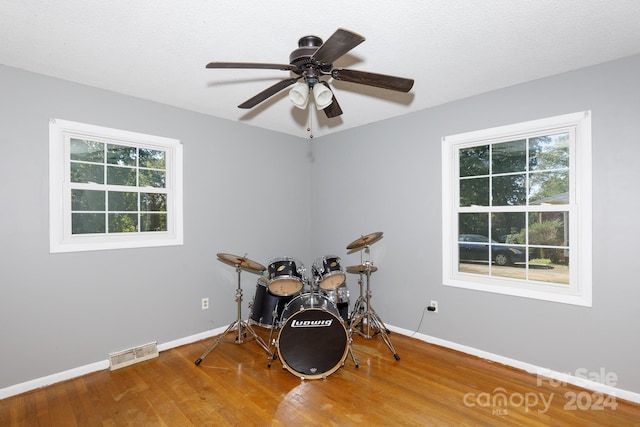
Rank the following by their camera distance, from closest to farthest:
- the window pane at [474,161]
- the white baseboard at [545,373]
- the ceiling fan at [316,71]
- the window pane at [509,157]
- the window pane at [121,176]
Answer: the ceiling fan at [316,71] < the white baseboard at [545,373] < the window pane at [509,157] < the window pane at [121,176] < the window pane at [474,161]

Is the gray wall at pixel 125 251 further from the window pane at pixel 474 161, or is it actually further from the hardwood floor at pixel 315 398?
the window pane at pixel 474 161

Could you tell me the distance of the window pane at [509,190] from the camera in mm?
2850

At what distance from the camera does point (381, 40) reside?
2.07 metres

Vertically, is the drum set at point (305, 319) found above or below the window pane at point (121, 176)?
below

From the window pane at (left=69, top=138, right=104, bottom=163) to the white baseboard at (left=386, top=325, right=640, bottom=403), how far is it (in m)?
3.61

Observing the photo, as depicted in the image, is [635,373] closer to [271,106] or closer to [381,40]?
[381,40]

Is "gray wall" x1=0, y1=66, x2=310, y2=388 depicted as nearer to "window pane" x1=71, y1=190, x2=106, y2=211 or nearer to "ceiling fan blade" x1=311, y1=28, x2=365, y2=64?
"window pane" x1=71, y1=190, x2=106, y2=211

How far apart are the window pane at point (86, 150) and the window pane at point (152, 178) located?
367 millimetres

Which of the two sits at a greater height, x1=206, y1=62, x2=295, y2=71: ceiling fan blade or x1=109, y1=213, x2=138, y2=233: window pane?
x1=206, y1=62, x2=295, y2=71: ceiling fan blade

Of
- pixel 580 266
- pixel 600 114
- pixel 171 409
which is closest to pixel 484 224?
pixel 580 266

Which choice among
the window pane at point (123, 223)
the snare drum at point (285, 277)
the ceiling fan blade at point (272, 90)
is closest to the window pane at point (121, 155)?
the window pane at point (123, 223)

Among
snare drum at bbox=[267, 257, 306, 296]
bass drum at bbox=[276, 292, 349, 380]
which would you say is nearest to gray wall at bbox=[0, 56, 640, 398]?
snare drum at bbox=[267, 257, 306, 296]

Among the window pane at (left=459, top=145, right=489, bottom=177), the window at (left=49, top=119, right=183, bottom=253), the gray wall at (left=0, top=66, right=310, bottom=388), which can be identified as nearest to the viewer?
the gray wall at (left=0, top=66, right=310, bottom=388)

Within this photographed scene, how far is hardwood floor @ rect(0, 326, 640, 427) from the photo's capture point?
211 centimetres
